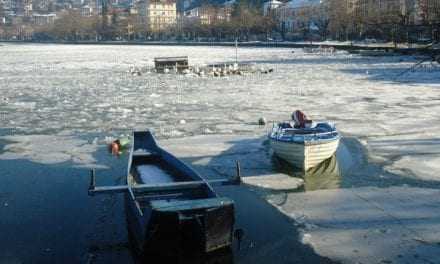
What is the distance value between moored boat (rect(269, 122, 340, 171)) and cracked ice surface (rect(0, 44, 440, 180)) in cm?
126

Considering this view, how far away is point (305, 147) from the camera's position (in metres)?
11.6

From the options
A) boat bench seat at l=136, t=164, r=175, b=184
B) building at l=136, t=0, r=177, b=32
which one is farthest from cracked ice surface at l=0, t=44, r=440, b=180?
building at l=136, t=0, r=177, b=32

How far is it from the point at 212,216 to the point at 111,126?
10589 mm

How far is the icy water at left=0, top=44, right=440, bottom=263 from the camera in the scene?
8727 mm

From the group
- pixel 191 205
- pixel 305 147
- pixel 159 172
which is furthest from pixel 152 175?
pixel 191 205

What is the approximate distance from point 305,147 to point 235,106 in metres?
10.1

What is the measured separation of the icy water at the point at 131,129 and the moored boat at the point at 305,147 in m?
0.23

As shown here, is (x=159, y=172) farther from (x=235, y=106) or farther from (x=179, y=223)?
(x=235, y=106)

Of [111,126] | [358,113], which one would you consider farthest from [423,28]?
[358,113]

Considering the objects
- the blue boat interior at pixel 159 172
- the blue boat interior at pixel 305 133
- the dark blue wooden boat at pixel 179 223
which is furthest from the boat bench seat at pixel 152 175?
the blue boat interior at pixel 305 133

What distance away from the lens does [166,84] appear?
3183cm

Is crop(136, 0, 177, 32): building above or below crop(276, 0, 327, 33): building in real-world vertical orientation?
above

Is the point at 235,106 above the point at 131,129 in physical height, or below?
above

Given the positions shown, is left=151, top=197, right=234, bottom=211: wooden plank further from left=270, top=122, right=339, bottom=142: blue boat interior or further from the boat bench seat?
left=270, top=122, right=339, bottom=142: blue boat interior
